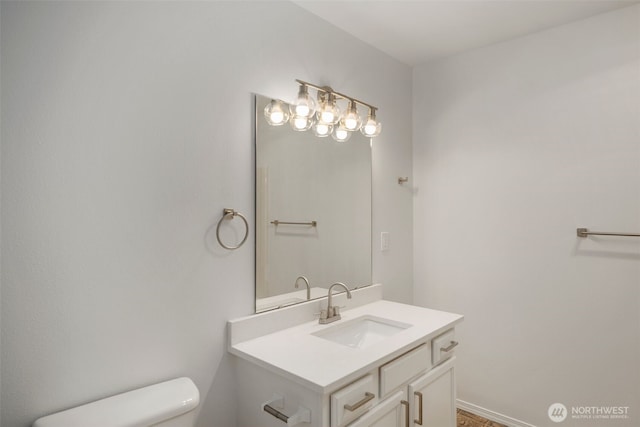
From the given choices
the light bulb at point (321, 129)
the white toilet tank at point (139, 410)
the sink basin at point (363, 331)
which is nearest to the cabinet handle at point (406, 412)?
the sink basin at point (363, 331)

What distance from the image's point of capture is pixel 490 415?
2.30 m

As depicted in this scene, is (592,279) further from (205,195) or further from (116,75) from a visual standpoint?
(116,75)

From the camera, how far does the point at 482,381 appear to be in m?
2.36

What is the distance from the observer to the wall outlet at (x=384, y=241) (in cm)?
235

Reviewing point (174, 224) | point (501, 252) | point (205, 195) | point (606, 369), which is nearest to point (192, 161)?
point (205, 195)

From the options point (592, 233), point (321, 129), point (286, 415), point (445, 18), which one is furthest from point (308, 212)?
point (592, 233)

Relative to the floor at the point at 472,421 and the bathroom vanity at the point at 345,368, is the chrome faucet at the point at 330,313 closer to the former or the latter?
the bathroom vanity at the point at 345,368

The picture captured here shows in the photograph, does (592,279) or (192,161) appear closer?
(192,161)

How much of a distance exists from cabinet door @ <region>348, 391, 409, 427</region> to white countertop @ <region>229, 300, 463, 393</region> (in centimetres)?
18

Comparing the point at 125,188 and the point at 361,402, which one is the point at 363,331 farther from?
the point at 125,188

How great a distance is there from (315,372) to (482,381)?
5.52ft

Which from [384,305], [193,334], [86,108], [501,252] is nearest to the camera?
[86,108]

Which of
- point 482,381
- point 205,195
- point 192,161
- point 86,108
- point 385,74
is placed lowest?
point 482,381

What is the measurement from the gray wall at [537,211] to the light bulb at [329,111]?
1032 mm
